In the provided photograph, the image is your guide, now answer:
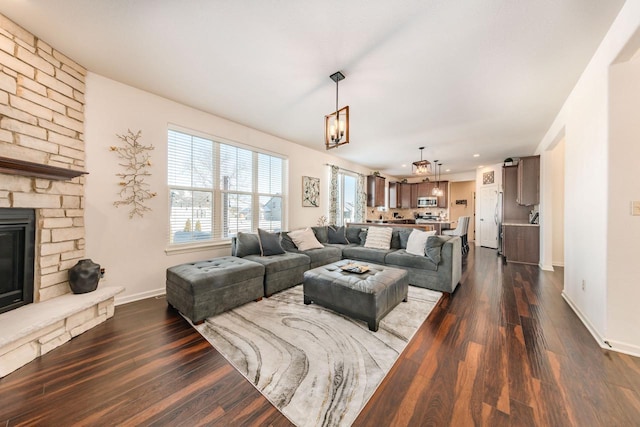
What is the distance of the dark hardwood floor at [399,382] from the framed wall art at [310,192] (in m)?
3.60

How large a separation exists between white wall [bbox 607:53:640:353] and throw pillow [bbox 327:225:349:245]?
12.1 ft

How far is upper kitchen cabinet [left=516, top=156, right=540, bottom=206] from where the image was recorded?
5.29m

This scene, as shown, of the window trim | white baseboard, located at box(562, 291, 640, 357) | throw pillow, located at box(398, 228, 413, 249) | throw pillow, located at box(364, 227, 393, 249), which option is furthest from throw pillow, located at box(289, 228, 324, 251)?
white baseboard, located at box(562, 291, 640, 357)

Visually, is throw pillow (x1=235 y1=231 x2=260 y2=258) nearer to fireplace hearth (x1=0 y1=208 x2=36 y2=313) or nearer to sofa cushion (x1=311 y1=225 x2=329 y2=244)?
sofa cushion (x1=311 y1=225 x2=329 y2=244)

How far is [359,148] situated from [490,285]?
3751 mm

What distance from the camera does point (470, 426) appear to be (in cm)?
126

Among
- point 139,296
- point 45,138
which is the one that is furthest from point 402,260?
point 45,138

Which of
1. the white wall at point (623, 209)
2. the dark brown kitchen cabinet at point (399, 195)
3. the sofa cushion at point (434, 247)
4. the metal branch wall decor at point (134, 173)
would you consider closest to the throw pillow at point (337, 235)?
the sofa cushion at point (434, 247)

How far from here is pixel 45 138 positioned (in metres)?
2.30

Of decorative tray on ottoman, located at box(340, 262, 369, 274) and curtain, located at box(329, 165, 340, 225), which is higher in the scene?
curtain, located at box(329, 165, 340, 225)

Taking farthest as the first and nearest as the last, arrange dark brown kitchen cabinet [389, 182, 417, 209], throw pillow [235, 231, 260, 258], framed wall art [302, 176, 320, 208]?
dark brown kitchen cabinet [389, 182, 417, 209]
framed wall art [302, 176, 320, 208]
throw pillow [235, 231, 260, 258]

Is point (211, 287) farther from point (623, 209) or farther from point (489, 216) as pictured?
point (489, 216)

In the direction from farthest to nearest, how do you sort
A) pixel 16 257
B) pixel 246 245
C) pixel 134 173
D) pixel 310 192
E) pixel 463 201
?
pixel 463 201 < pixel 310 192 < pixel 246 245 < pixel 134 173 < pixel 16 257

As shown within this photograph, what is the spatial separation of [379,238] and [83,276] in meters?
4.17
